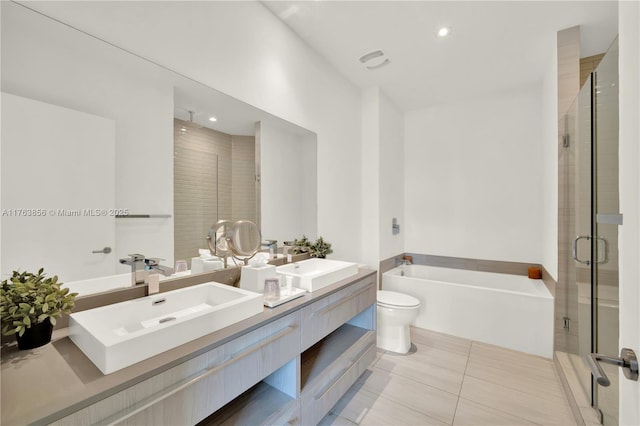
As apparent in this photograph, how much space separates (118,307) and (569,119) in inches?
122

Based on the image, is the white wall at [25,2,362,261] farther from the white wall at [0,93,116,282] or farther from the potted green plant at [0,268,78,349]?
the potted green plant at [0,268,78,349]

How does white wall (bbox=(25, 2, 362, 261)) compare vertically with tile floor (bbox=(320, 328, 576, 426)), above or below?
above

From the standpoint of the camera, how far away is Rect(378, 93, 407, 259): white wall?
Answer: 3.29 metres

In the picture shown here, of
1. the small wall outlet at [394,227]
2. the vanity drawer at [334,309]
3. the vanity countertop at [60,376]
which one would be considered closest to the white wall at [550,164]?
the small wall outlet at [394,227]

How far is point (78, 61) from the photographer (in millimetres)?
1147

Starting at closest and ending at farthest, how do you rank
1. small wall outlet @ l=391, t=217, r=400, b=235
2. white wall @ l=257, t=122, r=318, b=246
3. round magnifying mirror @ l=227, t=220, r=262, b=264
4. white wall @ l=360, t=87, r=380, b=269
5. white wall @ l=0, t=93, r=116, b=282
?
white wall @ l=0, t=93, r=116, b=282 < round magnifying mirror @ l=227, t=220, r=262, b=264 < white wall @ l=257, t=122, r=318, b=246 < white wall @ l=360, t=87, r=380, b=269 < small wall outlet @ l=391, t=217, r=400, b=235

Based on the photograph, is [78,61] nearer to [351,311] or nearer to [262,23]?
[262,23]

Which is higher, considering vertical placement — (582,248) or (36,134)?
(36,134)

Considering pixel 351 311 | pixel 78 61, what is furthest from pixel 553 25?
pixel 78 61

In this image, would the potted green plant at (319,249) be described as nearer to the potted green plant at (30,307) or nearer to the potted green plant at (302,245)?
the potted green plant at (302,245)

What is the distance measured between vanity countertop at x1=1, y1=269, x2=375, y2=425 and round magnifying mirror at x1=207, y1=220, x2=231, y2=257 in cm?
68

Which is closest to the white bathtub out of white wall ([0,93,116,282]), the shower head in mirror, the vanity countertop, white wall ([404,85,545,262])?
white wall ([404,85,545,262])
